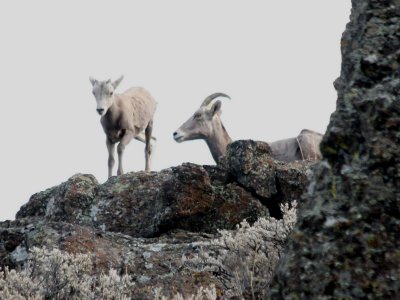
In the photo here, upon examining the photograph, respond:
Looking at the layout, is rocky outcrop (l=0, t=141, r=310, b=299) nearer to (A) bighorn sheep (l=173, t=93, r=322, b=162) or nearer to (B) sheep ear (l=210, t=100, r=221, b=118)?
(A) bighorn sheep (l=173, t=93, r=322, b=162)

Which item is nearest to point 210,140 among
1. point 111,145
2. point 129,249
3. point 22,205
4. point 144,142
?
point 111,145

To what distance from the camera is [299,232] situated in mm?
2492

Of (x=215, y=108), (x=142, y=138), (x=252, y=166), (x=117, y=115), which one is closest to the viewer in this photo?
(x=252, y=166)

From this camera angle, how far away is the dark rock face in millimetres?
2334

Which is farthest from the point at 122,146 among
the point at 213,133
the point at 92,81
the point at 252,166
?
the point at 252,166

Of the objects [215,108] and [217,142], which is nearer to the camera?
[217,142]

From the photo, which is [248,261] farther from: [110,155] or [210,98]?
[210,98]

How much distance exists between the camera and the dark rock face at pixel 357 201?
7.66ft

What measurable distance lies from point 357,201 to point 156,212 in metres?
7.34

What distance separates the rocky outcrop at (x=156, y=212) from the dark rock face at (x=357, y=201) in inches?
138

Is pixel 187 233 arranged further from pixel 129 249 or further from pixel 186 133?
pixel 186 133

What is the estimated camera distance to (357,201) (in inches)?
96.2

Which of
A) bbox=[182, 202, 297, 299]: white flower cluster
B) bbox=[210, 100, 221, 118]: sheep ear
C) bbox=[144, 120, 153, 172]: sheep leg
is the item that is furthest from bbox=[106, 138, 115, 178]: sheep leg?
bbox=[182, 202, 297, 299]: white flower cluster

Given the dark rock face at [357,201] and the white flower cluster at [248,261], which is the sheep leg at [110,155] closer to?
the white flower cluster at [248,261]
